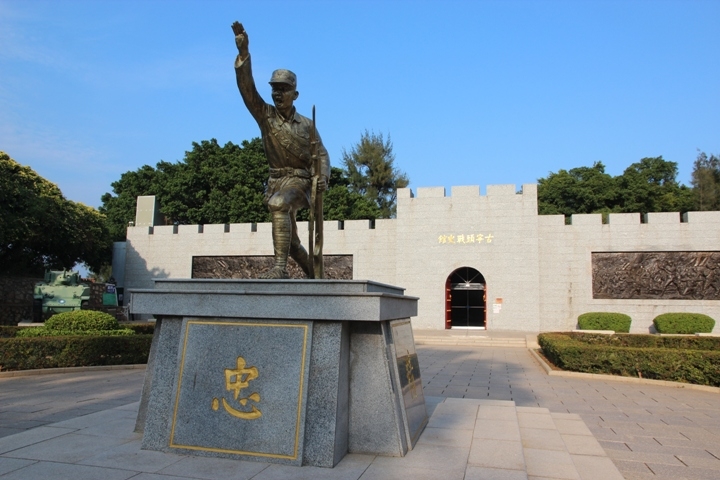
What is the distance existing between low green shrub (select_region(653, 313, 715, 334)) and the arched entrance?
618cm

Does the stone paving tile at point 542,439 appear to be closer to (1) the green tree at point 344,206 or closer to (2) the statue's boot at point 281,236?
(2) the statue's boot at point 281,236

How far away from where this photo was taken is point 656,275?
1867 cm

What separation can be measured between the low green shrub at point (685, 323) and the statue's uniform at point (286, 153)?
54.5 ft

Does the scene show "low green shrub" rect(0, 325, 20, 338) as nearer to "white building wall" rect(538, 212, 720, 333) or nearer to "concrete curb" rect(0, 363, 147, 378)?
"concrete curb" rect(0, 363, 147, 378)

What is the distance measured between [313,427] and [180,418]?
108 cm

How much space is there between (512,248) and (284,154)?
1605cm

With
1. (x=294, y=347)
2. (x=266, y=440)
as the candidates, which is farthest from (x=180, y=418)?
→ (x=294, y=347)

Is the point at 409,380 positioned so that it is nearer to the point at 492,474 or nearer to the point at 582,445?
the point at 492,474

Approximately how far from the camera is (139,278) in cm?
2423

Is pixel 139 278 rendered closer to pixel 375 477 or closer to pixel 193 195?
pixel 193 195

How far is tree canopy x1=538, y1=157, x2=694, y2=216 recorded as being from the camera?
3041cm

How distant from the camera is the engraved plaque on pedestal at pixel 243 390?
12.4ft

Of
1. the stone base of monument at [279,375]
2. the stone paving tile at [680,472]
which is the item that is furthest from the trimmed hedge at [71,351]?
the stone paving tile at [680,472]

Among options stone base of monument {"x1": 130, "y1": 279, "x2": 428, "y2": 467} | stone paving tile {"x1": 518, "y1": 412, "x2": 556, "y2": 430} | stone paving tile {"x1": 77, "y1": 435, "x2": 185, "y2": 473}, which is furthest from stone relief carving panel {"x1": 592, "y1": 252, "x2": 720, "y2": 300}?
stone paving tile {"x1": 77, "y1": 435, "x2": 185, "y2": 473}
